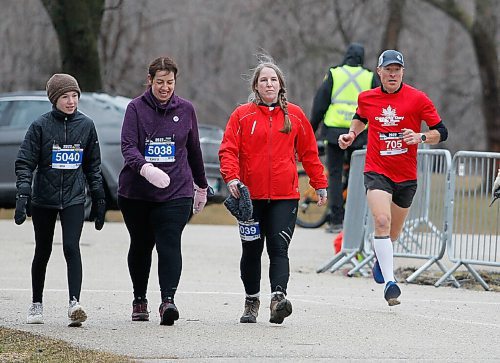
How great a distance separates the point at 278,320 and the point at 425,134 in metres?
2.04

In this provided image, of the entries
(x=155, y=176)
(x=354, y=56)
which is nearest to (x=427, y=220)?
(x=354, y=56)

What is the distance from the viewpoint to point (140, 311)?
9.16 metres

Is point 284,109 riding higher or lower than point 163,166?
higher

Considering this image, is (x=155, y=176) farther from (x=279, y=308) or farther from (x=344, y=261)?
(x=344, y=261)

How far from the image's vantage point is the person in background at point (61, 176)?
28.8ft

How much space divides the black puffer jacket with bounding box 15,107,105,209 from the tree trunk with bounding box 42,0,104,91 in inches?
483

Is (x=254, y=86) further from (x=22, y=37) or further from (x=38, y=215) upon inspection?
(x=22, y=37)

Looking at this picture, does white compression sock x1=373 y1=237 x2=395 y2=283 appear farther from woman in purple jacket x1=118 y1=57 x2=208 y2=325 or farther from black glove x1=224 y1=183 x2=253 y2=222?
woman in purple jacket x1=118 y1=57 x2=208 y2=325

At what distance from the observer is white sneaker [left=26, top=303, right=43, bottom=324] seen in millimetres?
8922

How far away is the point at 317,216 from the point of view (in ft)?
60.4

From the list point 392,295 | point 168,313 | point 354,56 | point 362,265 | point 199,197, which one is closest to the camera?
point 168,313

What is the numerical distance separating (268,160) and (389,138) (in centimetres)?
152

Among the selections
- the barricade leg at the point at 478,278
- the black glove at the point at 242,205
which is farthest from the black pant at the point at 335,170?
the black glove at the point at 242,205

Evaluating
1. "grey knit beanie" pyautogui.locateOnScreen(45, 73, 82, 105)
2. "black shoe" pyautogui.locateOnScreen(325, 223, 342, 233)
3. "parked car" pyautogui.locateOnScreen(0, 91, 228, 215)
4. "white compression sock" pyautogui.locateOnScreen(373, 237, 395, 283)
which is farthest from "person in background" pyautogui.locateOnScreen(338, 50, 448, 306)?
"parked car" pyautogui.locateOnScreen(0, 91, 228, 215)
